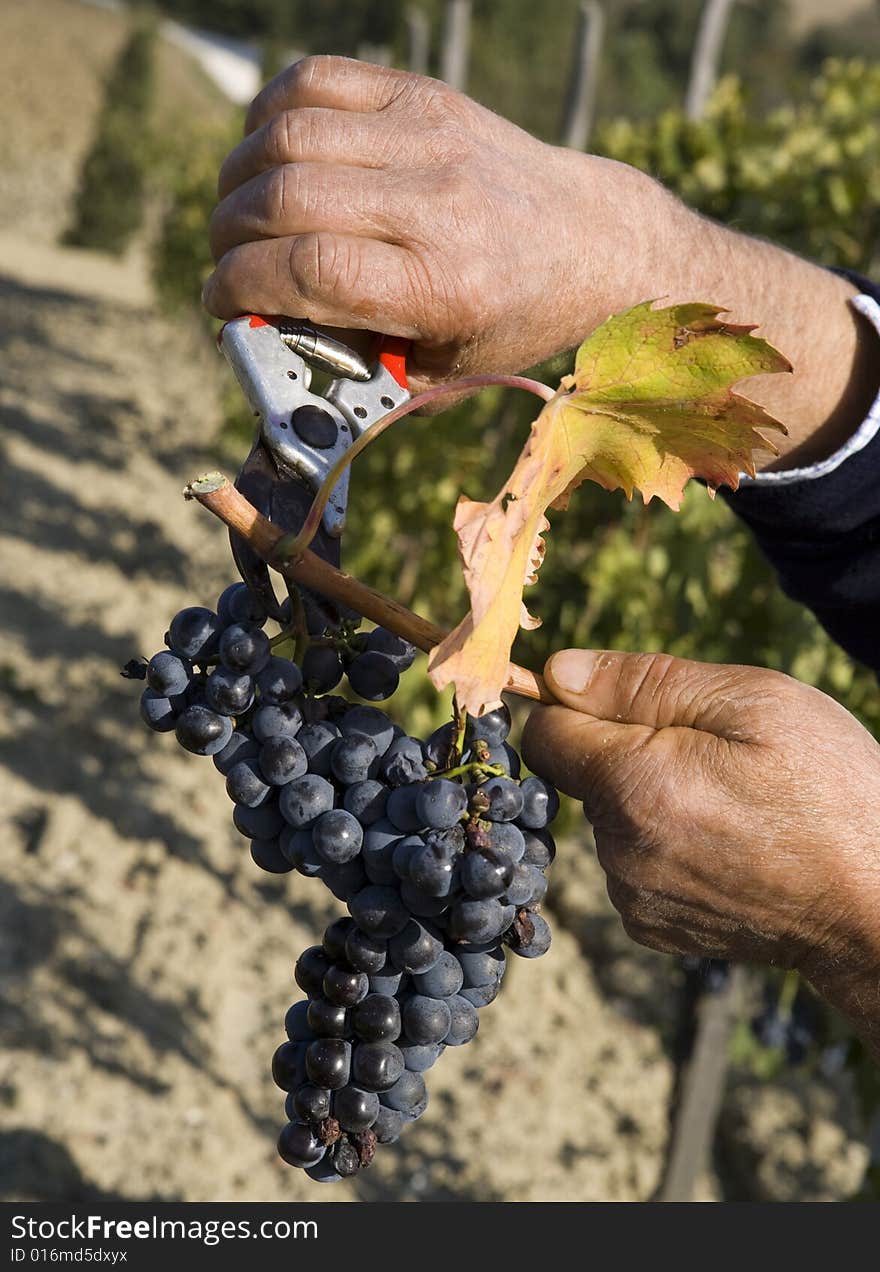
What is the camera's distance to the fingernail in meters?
1.23

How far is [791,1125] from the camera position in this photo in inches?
166

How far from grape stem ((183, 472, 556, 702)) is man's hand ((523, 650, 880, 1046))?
213mm

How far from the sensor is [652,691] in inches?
49.1

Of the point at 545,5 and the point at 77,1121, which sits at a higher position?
the point at 77,1121

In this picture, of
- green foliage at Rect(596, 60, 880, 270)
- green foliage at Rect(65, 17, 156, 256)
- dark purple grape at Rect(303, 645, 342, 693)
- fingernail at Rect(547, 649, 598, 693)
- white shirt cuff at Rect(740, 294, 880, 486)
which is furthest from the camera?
green foliage at Rect(65, 17, 156, 256)

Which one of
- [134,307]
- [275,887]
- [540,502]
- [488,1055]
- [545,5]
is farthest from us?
[545,5]

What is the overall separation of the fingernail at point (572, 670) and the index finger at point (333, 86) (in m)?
0.60

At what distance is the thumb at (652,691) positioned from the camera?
1.24 meters

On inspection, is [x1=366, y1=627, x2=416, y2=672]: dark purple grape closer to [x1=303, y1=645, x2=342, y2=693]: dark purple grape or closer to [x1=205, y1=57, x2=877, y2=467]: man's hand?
[x1=303, y1=645, x2=342, y2=693]: dark purple grape

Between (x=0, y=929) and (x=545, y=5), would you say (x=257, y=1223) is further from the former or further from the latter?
(x=545, y=5)

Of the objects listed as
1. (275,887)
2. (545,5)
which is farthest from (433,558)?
(545,5)

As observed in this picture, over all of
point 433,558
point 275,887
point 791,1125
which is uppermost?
point 433,558

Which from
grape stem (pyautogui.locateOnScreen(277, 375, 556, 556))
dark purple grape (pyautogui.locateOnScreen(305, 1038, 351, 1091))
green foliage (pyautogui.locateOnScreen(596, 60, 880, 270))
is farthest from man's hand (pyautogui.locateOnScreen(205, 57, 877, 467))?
green foliage (pyautogui.locateOnScreen(596, 60, 880, 270))

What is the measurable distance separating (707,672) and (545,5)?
155 feet
